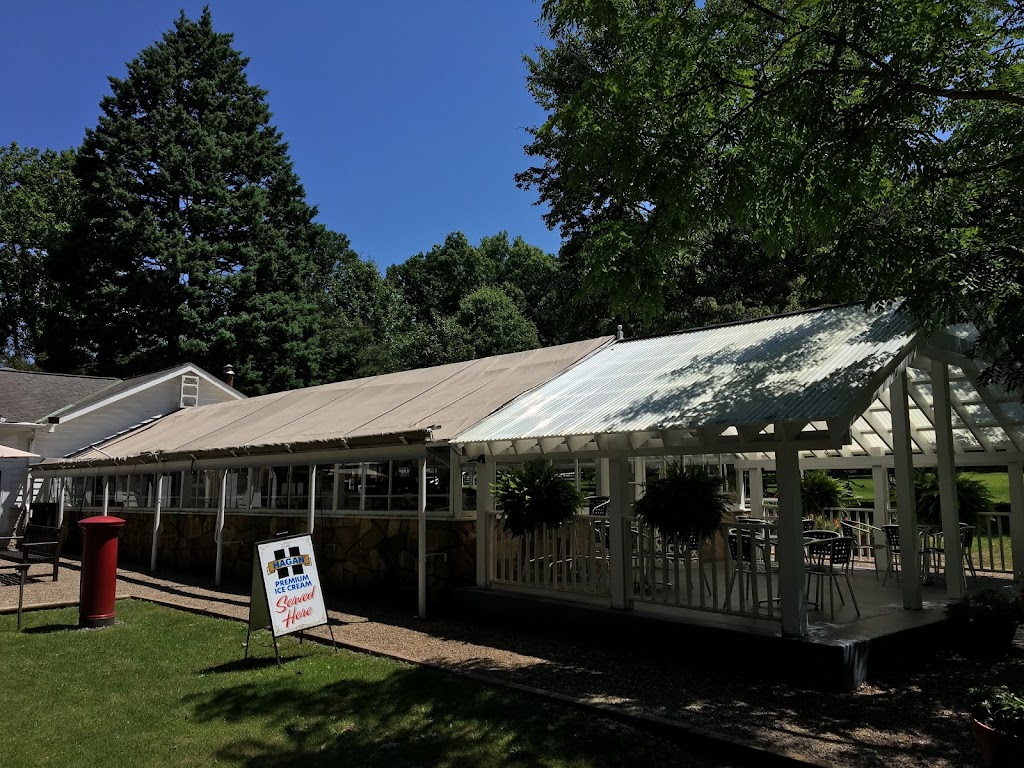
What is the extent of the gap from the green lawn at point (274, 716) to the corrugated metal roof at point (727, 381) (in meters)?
3.13

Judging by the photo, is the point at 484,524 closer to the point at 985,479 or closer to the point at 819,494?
the point at 819,494

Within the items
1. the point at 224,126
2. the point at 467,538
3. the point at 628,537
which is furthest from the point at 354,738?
the point at 224,126

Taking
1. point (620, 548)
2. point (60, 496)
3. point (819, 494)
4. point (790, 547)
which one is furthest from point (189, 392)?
point (790, 547)

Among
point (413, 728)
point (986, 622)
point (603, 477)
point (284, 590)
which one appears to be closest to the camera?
point (413, 728)

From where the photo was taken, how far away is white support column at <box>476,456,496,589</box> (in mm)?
10133

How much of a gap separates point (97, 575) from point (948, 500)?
10.8 m

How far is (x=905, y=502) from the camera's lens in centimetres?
845

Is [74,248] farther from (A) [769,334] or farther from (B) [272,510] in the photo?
(A) [769,334]

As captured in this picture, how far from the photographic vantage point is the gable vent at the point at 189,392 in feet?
76.9

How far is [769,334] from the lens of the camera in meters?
10.2

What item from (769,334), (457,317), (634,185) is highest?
(457,317)

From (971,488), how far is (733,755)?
344 inches

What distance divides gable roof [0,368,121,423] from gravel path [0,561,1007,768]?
650 inches

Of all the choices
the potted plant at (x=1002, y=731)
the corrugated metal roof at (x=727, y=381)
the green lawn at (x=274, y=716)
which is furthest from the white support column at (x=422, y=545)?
the potted plant at (x=1002, y=731)
